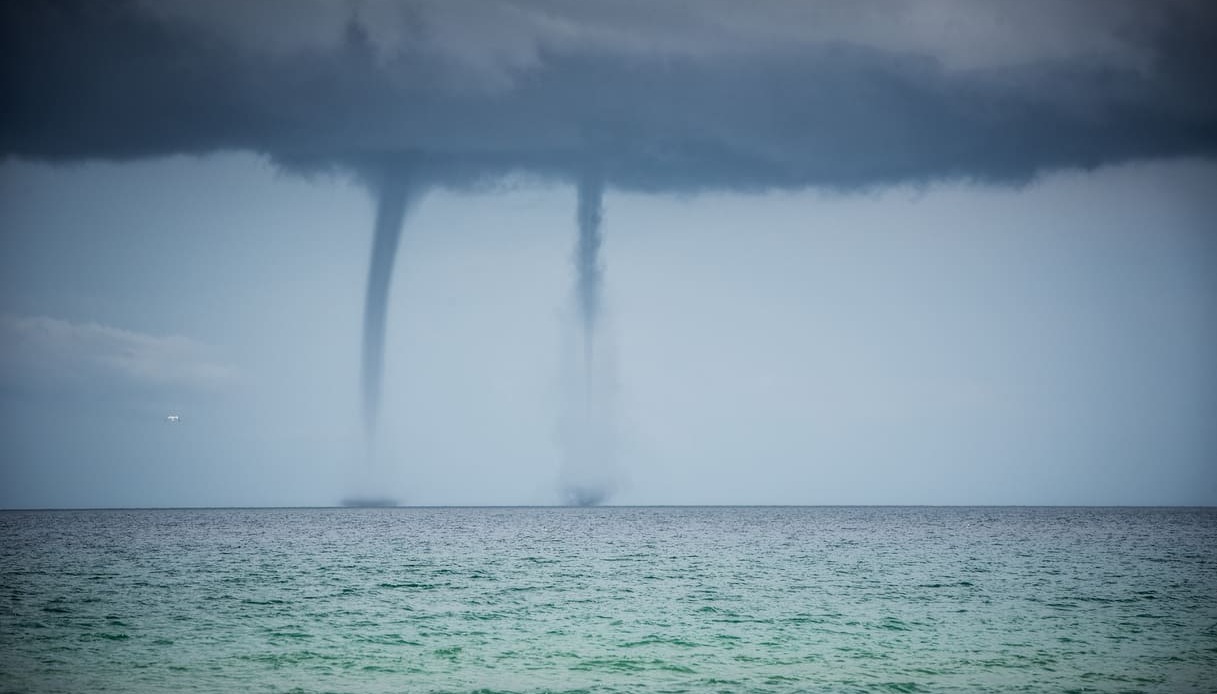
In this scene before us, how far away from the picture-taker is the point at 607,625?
141 ft

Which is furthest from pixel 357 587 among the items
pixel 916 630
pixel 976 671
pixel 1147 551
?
pixel 1147 551

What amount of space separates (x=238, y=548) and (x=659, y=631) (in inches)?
2954

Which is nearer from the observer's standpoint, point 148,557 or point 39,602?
point 39,602

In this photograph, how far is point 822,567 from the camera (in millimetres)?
76500

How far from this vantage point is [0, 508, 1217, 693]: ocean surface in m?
31.6

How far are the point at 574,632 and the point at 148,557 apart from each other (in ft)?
201

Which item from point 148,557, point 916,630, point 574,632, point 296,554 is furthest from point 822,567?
point 148,557

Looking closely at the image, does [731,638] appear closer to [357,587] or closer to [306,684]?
[306,684]

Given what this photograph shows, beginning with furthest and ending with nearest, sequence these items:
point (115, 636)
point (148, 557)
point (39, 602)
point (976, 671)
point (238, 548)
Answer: point (238, 548), point (148, 557), point (39, 602), point (115, 636), point (976, 671)

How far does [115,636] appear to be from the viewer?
1538 inches

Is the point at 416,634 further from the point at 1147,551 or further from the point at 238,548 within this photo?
the point at 1147,551

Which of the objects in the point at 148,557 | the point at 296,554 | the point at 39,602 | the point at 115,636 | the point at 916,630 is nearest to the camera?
the point at 115,636

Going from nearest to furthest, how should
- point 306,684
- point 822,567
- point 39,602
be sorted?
point 306,684, point 39,602, point 822,567

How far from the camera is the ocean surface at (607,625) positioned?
31.6m
